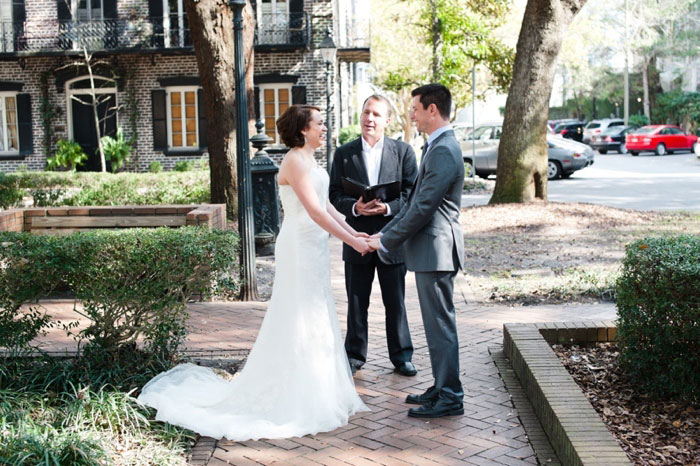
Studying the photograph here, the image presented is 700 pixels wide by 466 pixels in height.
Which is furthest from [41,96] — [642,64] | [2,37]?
[642,64]

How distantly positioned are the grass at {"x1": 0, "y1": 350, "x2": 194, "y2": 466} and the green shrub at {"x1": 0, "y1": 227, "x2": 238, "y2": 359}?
17 centimetres

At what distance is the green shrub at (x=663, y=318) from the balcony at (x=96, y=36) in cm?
2258

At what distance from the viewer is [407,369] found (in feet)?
19.6

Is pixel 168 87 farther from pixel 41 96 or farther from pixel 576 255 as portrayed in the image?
pixel 576 255

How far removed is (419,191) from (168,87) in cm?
2265

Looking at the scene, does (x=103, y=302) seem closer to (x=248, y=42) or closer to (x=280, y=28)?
(x=248, y=42)

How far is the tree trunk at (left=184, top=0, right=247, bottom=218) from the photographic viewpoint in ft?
40.4

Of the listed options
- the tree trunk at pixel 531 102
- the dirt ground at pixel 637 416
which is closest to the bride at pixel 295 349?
the dirt ground at pixel 637 416

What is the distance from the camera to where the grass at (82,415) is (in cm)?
406

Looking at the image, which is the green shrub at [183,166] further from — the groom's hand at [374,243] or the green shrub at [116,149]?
the groom's hand at [374,243]

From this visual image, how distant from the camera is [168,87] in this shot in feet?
86.8

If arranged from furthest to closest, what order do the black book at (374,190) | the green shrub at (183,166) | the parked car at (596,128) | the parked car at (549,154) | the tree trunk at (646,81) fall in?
the tree trunk at (646,81), the parked car at (596,128), the parked car at (549,154), the green shrub at (183,166), the black book at (374,190)

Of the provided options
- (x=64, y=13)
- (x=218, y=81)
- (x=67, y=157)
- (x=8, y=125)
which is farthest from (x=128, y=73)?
(x=218, y=81)

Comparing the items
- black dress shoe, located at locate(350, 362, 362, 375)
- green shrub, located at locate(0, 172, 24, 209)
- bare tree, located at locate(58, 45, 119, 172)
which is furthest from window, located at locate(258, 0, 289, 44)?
black dress shoe, located at locate(350, 362, 362, 375)
